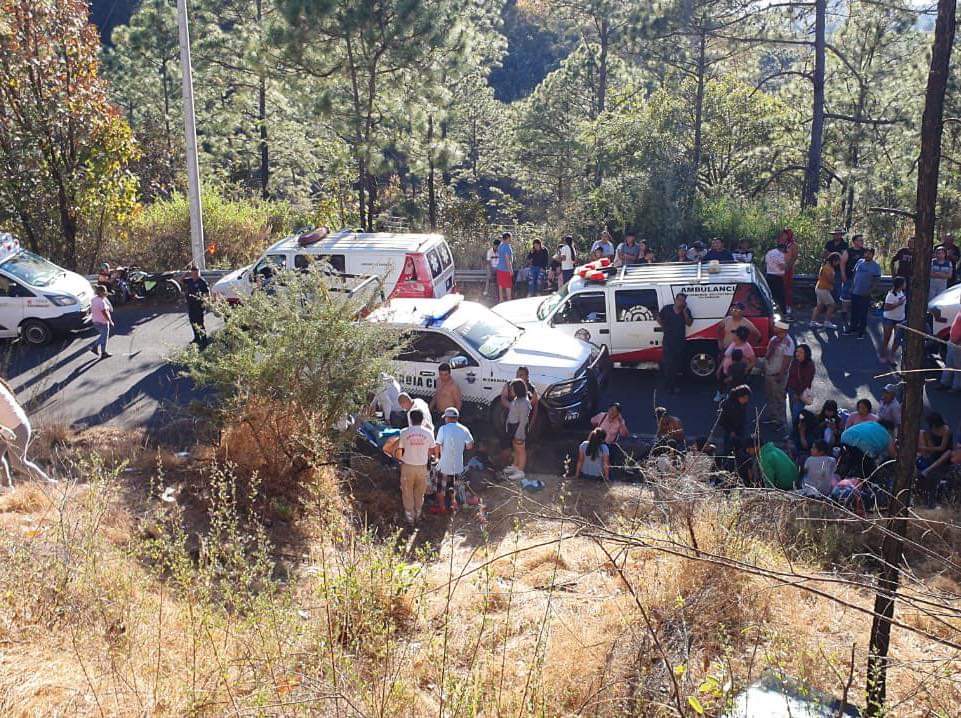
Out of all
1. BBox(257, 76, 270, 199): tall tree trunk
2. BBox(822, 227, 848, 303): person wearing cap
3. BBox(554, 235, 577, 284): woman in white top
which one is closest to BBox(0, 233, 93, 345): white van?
BBox(554, 235, 577, 284): woman in white top

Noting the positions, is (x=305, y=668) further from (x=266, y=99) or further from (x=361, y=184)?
(x=266, y=99)

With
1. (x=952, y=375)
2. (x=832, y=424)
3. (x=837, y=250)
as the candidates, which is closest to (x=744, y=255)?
(x=837, y=250)

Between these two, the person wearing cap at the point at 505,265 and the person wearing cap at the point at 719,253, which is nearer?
the person wearing cap at the point at 719,253

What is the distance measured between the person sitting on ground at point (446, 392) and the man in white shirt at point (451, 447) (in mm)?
1459

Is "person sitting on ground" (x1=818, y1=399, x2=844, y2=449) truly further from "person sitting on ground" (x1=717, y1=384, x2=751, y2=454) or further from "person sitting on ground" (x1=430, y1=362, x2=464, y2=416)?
"person sitting on ground" (x1=430, y1=362, x2=464, y2=416)

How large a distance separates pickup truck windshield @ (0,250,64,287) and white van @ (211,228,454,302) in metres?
3.02

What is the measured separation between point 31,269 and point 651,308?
35.1 ft

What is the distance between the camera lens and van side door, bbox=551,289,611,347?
13695 mm

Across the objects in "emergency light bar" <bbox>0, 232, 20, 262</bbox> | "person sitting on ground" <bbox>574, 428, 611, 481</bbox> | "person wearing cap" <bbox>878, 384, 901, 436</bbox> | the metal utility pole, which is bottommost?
"person sitting on ground" <bbox>574, 428, 611, 481</bbox>

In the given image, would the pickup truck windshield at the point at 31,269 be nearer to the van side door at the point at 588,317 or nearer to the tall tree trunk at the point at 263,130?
the van side door at the point at 588,317

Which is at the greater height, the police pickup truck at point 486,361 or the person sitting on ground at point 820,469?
the police pickup truck at point 486,361

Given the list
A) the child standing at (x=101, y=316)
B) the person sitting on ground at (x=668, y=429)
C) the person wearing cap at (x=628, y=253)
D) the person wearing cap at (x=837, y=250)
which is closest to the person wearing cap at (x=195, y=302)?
the child standing at (x=101, y=316)

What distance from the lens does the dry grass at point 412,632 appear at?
4.98m

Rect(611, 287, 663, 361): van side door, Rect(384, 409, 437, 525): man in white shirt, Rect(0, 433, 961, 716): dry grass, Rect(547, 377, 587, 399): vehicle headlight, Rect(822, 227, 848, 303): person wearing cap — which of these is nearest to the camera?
Rect(0, 433, 961, 716): dry grass
